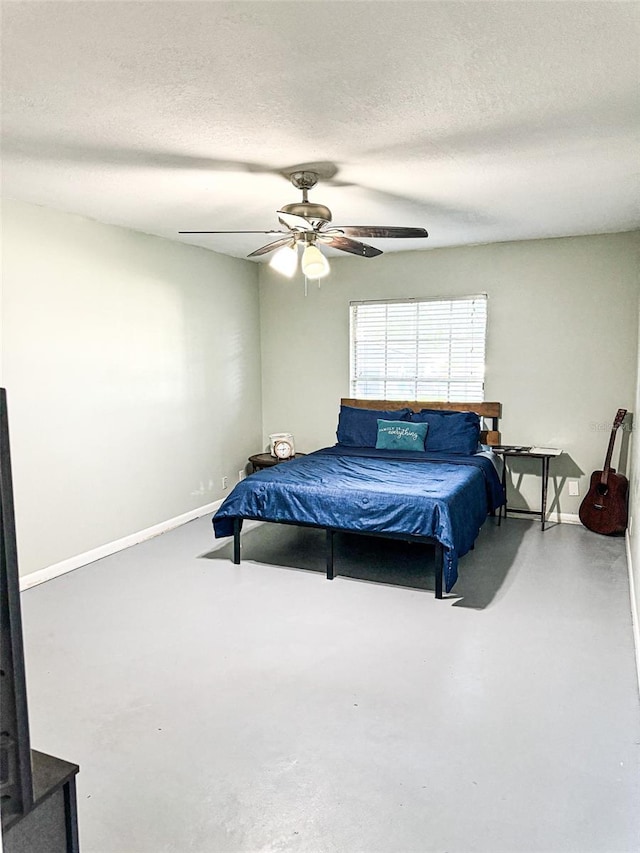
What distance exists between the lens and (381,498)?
382 centimetres

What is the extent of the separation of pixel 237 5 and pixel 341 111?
2.69ft

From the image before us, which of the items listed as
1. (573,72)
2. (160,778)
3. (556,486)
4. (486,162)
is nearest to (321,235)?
(486,162)

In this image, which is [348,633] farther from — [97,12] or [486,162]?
[97,12]

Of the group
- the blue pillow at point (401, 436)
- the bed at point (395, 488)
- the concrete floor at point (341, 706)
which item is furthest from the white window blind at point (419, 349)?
the concrete floor at point (341, 706)

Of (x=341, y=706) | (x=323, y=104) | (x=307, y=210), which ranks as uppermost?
(x=323, y=104)

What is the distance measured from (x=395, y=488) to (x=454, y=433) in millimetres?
1512

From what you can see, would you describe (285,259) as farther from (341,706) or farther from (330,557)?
(341,706)

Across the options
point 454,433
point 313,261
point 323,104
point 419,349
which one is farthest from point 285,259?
point 419,349

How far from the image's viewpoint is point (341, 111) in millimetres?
2502

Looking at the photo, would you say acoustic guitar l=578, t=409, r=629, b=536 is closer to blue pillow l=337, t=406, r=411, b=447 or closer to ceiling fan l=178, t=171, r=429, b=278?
blue pillow l=337, t=406, r=411, b=447

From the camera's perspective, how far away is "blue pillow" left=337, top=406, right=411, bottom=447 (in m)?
5.62

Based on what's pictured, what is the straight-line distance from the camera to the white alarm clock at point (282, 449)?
6.10 metres

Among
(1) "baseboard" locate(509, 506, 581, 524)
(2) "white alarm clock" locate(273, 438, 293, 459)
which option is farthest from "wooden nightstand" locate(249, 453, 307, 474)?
(1) "baseboard" locate(509, 506, 581, 524)

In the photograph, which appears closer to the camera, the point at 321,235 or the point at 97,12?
the point at 97,12
